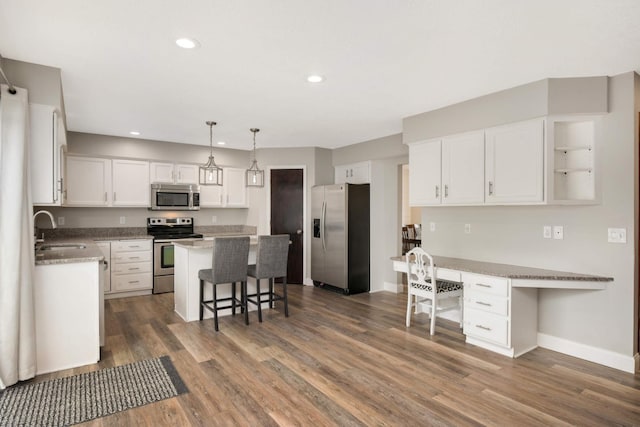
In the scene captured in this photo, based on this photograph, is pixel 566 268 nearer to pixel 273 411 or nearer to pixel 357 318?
pixel 357 318

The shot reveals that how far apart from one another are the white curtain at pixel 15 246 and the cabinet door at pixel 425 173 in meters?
3.78

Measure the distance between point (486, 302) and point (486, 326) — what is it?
0.23 m

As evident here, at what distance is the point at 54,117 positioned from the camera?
2.97 metres

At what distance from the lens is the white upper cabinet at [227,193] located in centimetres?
642

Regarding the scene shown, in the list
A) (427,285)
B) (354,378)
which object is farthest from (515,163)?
(354,378)

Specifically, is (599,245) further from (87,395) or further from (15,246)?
(15,246)

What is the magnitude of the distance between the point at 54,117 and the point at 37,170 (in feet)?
1.51

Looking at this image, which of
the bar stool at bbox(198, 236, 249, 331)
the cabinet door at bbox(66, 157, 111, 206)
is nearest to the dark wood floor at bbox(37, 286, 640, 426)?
the bar stool at bbox(198, 236, 249, 331)

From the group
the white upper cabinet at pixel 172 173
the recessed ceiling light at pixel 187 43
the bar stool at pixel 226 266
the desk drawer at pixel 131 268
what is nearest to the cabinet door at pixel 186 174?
the white upper cabinet at pixel 172 173

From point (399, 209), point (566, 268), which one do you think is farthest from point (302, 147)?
point (566, 268)

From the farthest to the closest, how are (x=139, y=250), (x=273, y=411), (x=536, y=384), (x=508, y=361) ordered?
(x=139, y=250) → (x=508, y=361) → (x=536, y=384) → (x=273, y=411)

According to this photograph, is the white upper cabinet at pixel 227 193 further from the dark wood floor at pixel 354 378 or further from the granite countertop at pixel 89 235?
the dark wood floor at pixel 354 378

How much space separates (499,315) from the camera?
332cm

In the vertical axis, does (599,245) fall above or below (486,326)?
above
